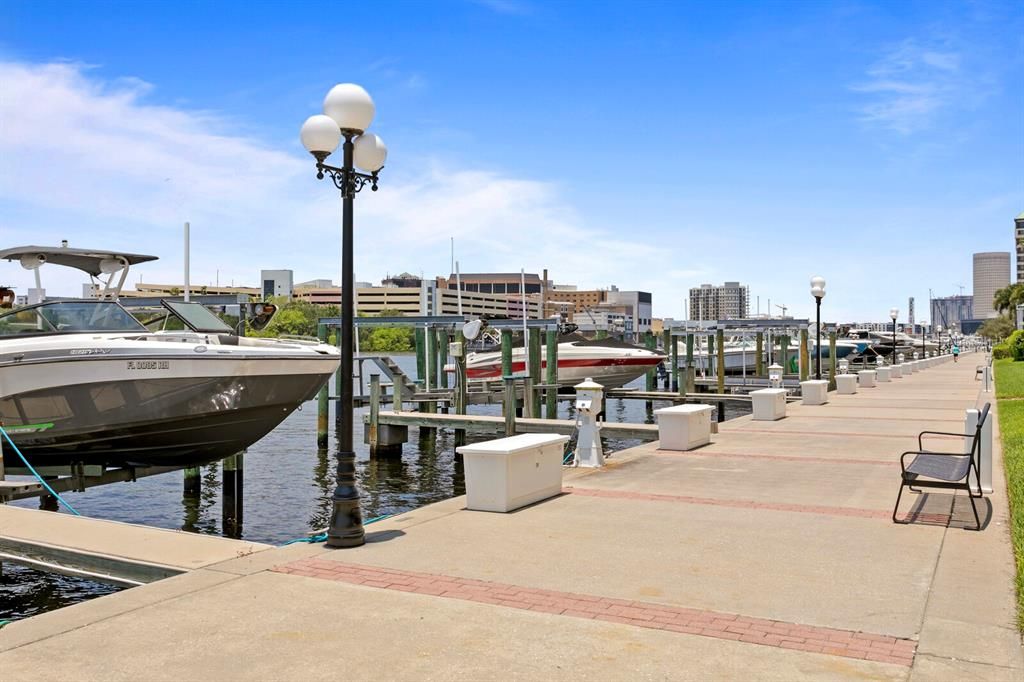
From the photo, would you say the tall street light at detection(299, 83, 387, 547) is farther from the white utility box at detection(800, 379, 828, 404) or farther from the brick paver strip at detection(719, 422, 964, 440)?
the white utility box at detection(800, 379, 828, 404)

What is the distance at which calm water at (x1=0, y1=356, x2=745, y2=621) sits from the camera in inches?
430

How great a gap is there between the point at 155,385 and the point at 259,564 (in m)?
6.78

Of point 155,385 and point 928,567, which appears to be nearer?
point 928,567

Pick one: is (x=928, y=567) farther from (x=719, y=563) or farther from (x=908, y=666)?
(x=908, y=666)

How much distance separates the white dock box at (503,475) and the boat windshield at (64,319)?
680 centimetres

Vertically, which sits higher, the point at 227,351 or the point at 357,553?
the point at 227,351

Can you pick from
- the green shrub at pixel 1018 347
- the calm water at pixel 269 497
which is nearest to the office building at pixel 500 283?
the green shrub at pixel 1018 347

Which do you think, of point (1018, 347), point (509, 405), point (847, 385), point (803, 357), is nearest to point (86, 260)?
point (509, 405)

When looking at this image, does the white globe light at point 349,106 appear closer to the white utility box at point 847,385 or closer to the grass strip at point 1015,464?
the grass strip at point 1015,464

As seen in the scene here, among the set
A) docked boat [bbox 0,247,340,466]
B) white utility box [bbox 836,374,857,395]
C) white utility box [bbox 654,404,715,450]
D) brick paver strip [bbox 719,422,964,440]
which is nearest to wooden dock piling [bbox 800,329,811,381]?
white utility box [bbox 836,374,857,395]

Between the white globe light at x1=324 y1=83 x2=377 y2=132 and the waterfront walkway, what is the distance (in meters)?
3.77

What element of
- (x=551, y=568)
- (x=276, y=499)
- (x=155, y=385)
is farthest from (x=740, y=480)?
(x=276, y=499)

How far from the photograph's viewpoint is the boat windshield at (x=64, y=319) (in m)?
13.2

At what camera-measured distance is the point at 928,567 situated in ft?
22.4
